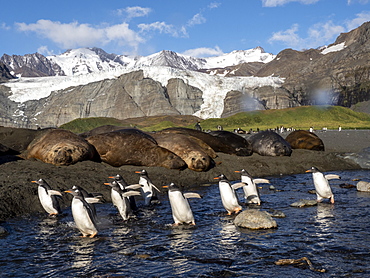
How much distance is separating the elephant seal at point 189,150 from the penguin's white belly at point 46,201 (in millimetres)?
8019

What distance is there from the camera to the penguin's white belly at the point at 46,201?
35.3 feet

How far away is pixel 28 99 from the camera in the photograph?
350 feet

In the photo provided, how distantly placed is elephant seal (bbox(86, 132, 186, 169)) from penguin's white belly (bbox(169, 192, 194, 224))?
7.20 meters

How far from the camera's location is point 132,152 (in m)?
17.9

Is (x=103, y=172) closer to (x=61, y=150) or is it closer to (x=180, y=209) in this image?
(x=61, y=150)

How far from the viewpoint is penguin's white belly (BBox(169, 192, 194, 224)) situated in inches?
390

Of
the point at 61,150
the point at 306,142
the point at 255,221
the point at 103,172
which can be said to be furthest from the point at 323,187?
the point at 306,142

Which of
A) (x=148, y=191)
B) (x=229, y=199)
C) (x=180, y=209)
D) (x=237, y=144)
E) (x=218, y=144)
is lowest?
(x=229, y=199)

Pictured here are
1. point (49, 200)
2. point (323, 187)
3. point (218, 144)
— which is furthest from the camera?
point (218, 144)

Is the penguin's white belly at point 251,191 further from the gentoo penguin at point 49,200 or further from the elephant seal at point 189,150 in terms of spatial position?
the gentoo penguin at point 49,200

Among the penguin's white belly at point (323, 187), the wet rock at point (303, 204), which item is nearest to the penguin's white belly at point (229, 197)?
the wet rock at point (303, 204)

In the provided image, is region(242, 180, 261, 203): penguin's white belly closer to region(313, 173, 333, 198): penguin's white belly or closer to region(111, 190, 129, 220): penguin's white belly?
region(313, 173, 333, 198): penguin's white belly

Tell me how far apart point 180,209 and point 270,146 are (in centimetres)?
1407

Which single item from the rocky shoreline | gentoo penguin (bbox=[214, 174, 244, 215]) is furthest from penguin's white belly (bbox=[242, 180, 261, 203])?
the rocky shoreline
